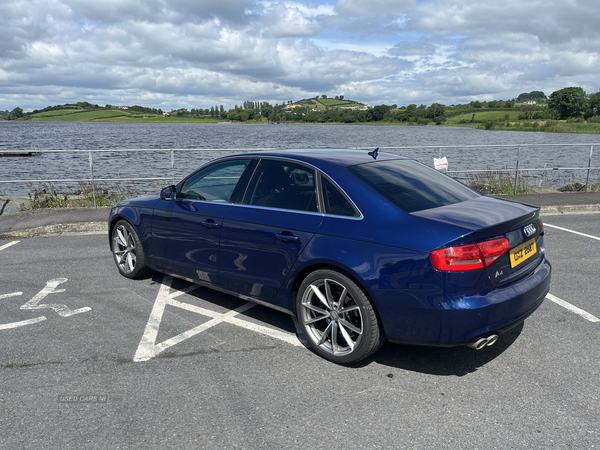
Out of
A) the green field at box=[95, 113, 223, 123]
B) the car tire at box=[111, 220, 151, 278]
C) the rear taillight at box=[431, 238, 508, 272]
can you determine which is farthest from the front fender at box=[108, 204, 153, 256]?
the green field at box=[95, 113, 223, 123]

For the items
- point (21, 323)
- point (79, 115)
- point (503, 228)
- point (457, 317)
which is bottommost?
point (21, 323)

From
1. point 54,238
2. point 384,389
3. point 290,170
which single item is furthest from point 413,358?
point 54,238

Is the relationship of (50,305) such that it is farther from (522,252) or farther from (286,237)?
(522,252)

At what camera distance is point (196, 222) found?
14.8ft

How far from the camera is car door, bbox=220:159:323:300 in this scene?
3.68 m

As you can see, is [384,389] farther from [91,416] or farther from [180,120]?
[180,120]

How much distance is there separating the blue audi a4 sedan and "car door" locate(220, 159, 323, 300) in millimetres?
11

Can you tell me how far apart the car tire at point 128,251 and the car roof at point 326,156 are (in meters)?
1.96

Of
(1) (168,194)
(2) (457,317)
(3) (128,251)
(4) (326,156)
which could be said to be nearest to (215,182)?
(1) (168,194)

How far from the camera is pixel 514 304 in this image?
318 cm

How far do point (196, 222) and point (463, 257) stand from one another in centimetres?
257

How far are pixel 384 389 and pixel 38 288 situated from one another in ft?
13.9

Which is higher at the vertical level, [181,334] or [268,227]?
[268,227]

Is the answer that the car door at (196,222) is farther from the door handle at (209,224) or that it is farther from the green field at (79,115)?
the green field at (79,115)
